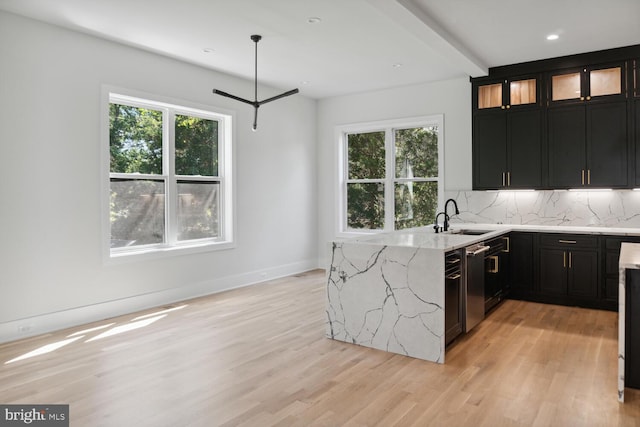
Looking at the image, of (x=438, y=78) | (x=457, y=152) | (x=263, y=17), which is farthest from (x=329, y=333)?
(x=438, y=78)

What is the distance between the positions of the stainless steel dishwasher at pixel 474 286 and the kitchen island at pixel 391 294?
0.17 m

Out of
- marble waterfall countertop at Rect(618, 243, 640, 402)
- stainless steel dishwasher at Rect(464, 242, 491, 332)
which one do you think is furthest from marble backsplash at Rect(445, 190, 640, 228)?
marble waterfall countertop at Rect(618, 243, 640, 402)

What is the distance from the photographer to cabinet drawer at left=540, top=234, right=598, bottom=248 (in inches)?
197

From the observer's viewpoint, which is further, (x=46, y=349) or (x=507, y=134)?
(x=507, y=134)

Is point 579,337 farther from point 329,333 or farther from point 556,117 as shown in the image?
point 556,117

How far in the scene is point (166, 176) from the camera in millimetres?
5430

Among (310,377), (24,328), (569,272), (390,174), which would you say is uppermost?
(390,174)

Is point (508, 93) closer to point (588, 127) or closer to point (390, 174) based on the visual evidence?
point (588, 127)

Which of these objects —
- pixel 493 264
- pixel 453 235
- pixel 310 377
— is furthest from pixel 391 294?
pixel 493 264

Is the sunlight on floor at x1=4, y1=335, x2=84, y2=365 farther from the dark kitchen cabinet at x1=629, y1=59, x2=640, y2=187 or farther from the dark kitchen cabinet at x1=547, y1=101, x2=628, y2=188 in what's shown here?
the dark kitchen cabinet at x1=629, y1=59, x2=640, y2=187

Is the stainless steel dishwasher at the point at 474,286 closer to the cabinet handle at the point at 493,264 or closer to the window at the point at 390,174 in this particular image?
the cabinet handle at the point at 493,264

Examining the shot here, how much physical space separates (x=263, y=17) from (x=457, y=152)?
349cm

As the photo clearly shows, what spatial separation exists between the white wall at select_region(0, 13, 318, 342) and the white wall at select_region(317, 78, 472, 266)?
7.48ft

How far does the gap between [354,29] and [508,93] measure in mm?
2539
